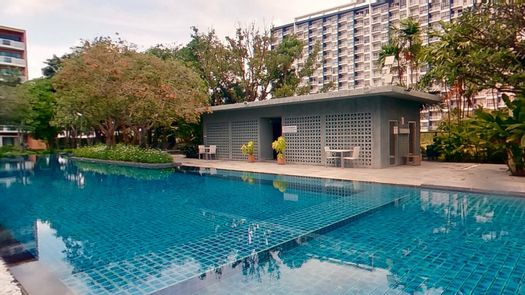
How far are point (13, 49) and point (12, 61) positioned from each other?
1.96 meters

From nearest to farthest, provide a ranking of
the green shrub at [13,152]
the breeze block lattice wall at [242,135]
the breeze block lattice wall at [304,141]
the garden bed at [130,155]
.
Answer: the breeze block lattice wall at [304,141]
the garden bed at [130,155]
the breeze block lattice wall at [242,135]
the green shrub at [13,152]

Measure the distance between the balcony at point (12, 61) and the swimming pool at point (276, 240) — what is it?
4304 cm

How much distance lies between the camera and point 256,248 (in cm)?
509

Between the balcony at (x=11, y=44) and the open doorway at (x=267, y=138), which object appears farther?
the balcony at (x=11, y=44)

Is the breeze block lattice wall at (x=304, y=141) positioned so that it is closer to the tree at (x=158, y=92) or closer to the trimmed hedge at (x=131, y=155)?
the tree at (x=158, y=92)

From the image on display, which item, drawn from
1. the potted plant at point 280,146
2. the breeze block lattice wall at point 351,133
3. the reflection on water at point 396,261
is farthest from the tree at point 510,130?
the potted plant at point 280,146

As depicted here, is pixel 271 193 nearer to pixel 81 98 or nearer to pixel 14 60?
pixel 81 98

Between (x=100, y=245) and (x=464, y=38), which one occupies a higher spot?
(x=464, y=38)

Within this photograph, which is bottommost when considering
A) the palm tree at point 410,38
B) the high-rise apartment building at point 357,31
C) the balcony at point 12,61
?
the palm tree at point 410,38

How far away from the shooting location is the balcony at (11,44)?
43188 millimetres

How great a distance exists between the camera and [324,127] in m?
15.7

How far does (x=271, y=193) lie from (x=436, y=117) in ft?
201

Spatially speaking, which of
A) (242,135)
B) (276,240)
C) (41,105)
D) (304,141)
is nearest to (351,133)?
(304,141)

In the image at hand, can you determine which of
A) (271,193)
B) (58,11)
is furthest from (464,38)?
(58,11)
